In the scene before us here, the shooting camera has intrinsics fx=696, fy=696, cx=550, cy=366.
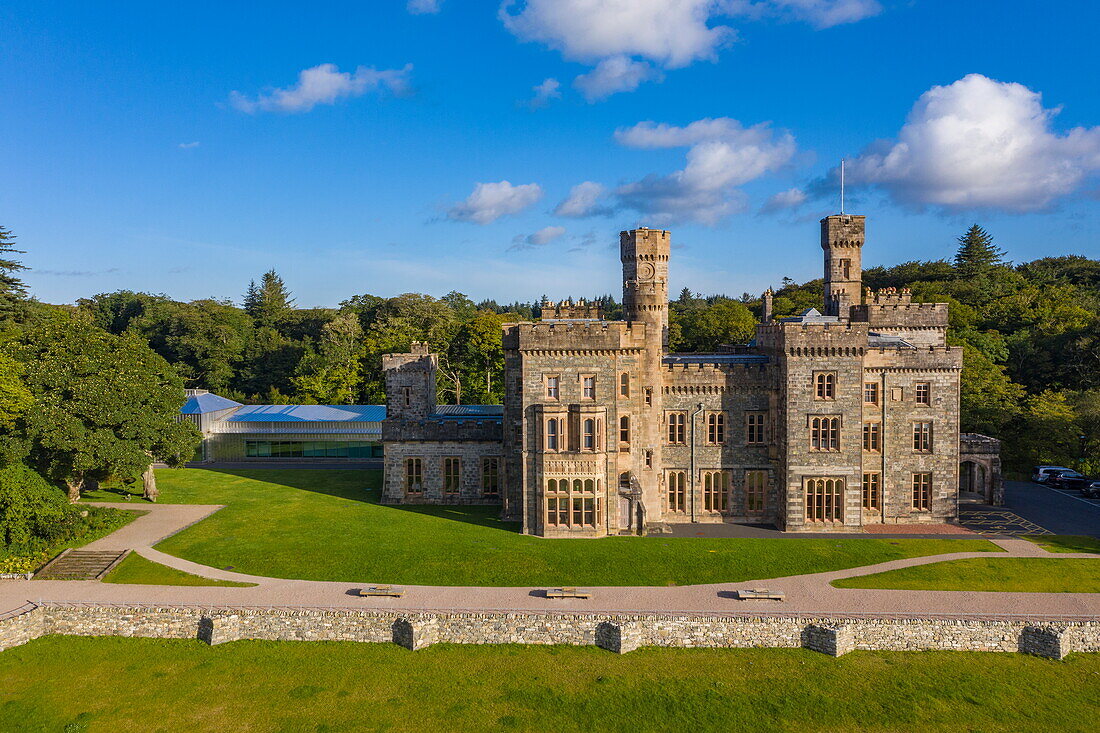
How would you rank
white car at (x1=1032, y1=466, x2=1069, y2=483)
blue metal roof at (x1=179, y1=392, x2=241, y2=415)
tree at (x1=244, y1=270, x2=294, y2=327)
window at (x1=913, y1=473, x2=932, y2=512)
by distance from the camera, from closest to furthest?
window at (x1=913, y1=473, x2=932, y2=512) < white car at (x1=1032, y1=466, x2=1069, y2=483) < blue metal roof at (x1=179, y1=392, x2=241, y2=415) < tree at (x1=244, y1=270, x2=294, y2=327)

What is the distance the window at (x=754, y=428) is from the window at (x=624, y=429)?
23.2ft

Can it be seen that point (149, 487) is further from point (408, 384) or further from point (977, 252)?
point (977, 252)

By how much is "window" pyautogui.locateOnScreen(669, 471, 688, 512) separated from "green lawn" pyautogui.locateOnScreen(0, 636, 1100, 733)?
14.5 m

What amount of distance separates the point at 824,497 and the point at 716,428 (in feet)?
22.0

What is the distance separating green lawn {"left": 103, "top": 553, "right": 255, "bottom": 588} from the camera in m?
29.9

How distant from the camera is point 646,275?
4338 cm

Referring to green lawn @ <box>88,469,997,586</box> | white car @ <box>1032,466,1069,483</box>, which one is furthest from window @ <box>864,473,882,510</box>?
white car @ <box>1032,466,1069,483</box>

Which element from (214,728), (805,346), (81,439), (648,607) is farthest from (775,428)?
(81,439)

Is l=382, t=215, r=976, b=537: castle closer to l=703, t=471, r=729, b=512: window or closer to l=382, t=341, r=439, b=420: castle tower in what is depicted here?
l=703, t=471, r=729, b=512: window

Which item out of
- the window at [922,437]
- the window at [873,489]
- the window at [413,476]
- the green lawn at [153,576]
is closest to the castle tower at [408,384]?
the window at [413,476]

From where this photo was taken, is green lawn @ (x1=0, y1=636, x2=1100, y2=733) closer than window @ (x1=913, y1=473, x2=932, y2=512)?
Yes

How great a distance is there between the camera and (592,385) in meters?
36.6

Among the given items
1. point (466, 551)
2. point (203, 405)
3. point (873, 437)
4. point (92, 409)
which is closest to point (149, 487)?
point (92, 409)

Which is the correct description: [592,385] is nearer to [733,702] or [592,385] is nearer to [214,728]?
[733,702]
